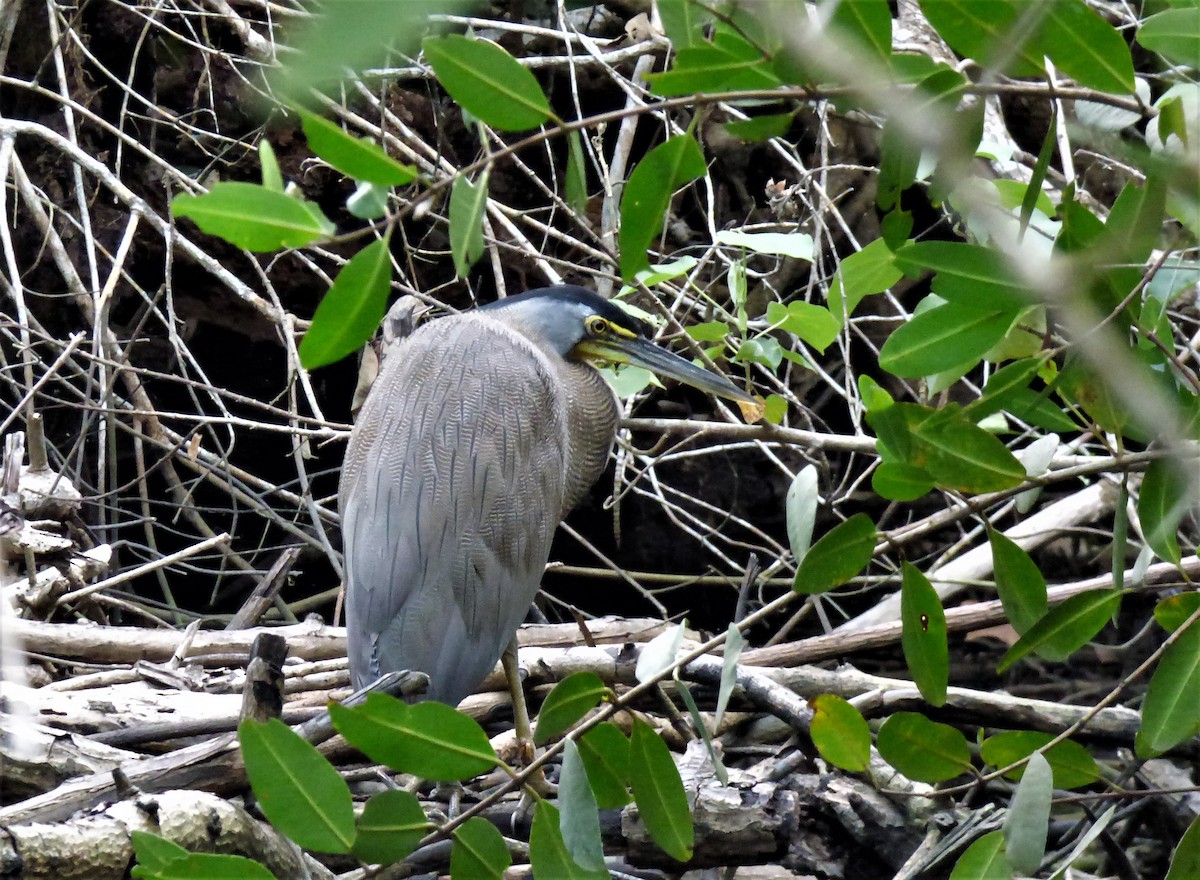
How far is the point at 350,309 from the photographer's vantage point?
97 cm

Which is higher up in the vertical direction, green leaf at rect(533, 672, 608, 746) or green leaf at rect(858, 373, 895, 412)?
green leaf at rect(858, 373, 895, 412)

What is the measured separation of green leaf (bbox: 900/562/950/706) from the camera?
55.0 inches

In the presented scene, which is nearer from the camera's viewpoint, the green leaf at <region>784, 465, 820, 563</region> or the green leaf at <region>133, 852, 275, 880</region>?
the green leaf at <region>133, 852, 275, 880</region>

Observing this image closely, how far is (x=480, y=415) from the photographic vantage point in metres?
2.57

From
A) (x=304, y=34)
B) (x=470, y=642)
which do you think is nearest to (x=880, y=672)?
(x=470, y=642)

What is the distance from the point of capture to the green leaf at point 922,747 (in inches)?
57.1

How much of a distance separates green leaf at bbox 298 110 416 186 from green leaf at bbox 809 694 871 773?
0.83 m

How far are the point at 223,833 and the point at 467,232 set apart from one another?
1106 millimetres

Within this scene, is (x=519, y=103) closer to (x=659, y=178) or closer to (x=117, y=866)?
(x=659, y=178)

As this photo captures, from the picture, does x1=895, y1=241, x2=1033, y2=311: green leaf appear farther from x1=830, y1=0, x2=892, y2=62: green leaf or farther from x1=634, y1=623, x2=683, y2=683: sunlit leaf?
x1=634, y1=623, x2=683, y2=683: sunlit leaf

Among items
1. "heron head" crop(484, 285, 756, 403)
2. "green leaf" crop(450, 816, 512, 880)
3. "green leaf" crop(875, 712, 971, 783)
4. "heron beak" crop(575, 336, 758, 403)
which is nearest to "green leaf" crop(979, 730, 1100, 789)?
"green leaf" crop(875, 712, 971, 783)

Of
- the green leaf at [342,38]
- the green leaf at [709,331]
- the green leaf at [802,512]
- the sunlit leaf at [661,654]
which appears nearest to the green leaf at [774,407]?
the green leaf at [709,331]

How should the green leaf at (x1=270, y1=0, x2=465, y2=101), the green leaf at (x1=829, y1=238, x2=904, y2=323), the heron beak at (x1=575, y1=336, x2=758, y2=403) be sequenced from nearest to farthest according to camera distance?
the green leaf at (x1=270, y1=0, x2=465, y2=101) < the green leaf at (x1=829, y1=238, x2=904, y2=323) < the heron beak at (x1=575, y1=336, x2=758, y2=403)

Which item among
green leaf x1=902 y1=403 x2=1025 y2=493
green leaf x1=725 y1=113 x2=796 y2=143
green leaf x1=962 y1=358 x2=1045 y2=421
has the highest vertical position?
green leaf x1=725 y1=113 x2=796 y2=143
